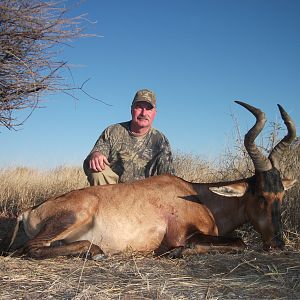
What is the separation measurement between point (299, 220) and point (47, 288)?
12.9 ft

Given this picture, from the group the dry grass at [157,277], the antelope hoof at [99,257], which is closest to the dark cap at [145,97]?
the dry grass at [157,277]

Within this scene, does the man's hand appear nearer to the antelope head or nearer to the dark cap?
the dark cap

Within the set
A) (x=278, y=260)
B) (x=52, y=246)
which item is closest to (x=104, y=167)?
(x=52, y=246)

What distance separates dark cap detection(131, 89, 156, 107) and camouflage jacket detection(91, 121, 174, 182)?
1.73 feet

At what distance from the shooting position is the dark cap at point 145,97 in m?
7.25

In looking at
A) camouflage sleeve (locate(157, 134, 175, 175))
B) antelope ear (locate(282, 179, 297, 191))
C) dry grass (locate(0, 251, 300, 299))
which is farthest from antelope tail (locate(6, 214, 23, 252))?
antelope ear (locate(282, 179, 297, 191))

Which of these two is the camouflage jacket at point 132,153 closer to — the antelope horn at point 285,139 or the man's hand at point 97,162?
the man's hand at point 97,162

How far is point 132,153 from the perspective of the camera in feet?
23.5

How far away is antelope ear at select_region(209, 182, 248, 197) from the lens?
16.4ft

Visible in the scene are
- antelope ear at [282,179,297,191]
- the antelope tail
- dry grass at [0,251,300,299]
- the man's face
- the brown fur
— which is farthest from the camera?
the man's face

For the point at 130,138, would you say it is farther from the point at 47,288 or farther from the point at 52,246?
the point at 47,288

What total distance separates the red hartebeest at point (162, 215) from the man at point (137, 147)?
5.62 ft

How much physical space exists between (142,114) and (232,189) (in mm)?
2582

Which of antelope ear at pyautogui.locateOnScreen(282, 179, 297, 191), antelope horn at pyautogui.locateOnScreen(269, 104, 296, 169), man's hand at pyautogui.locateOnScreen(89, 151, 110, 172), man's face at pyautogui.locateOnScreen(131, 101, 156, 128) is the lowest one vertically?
antelope ear at pyautogui.locateOnScreen(282, 179, 297, 191)
